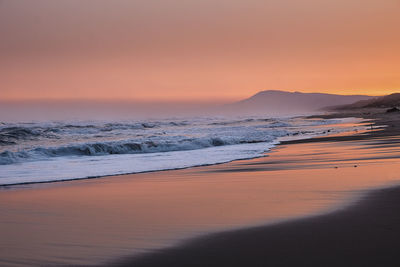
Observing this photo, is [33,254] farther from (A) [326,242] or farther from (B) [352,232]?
(B) [352,232]

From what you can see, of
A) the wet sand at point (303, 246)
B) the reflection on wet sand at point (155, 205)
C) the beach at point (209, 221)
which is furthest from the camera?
the reflection on wet sand at point (155, 205)

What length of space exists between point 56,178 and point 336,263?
6.17m

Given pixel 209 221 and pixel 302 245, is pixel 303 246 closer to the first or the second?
pixel 302 245

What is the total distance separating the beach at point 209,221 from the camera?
335cm

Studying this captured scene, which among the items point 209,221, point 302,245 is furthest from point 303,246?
point 209,221

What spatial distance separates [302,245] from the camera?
3.52 meters

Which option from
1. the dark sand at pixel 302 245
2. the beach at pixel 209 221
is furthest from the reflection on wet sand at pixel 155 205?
the dark sand at pixel 302 245

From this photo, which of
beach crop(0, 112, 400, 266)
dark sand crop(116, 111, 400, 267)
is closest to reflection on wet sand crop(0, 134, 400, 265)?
beach crop(0, 112, 400, 266)

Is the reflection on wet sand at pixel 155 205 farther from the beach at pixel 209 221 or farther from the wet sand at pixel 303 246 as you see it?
the wet sand at pixel 303 246

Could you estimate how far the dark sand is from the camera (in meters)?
3.16

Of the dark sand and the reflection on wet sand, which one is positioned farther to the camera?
the reflection on wet sand

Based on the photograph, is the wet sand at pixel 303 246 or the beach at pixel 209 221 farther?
the beach at pixel 209 221

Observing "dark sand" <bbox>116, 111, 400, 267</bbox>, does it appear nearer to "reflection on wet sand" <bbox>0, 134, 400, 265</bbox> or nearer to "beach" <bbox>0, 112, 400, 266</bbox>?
"beach" <bbox>0, 112, 400, 266</bbox>

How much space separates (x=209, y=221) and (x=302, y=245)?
1147 mm
